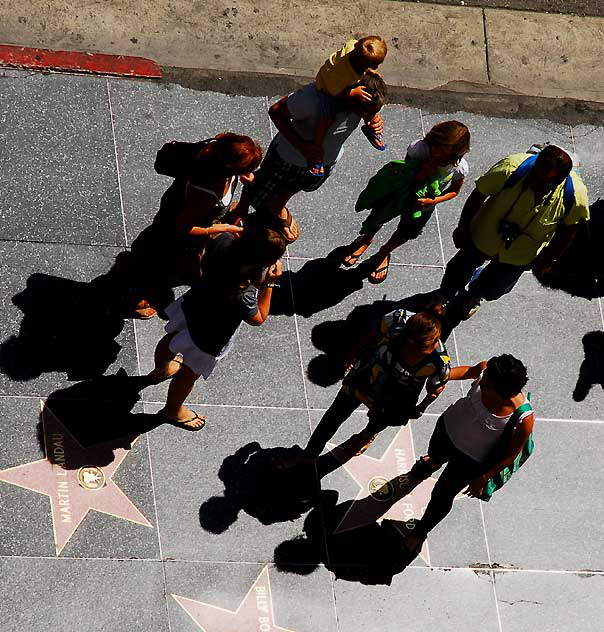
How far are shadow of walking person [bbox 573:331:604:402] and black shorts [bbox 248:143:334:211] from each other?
2.63 meters

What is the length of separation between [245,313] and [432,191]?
6.80ft

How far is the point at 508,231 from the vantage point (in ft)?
25.5

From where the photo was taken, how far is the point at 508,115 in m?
10.3

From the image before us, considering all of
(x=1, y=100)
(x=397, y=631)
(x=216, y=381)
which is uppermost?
(x=1, y=100)

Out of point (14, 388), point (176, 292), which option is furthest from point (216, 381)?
point (14, 388)

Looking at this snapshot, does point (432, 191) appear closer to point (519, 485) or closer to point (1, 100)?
point (519, 485)

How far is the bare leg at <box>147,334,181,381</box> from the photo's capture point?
24.6 ft

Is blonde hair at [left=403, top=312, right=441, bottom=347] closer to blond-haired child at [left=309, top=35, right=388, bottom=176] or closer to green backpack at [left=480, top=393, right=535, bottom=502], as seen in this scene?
green backpack at [left=480, top=393, right=535, bottom=502]

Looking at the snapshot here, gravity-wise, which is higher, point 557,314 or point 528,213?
point 528,213

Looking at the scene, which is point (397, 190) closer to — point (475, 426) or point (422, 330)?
point (422, 330)

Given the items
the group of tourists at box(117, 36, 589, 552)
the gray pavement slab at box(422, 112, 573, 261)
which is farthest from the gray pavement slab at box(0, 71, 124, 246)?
the gray pavement slab at box(422, 112, 573, 261)

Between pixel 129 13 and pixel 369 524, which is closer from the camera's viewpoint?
pixel 369 524

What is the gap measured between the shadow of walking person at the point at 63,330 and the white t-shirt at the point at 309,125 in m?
1.65

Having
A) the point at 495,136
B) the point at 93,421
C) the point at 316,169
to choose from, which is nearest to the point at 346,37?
the point at 495,136
